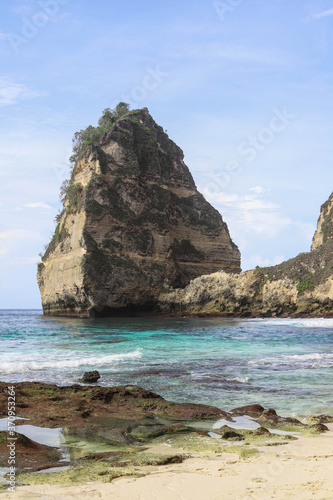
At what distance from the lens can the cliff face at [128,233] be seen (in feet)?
186

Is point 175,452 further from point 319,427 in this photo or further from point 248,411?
point 248,411

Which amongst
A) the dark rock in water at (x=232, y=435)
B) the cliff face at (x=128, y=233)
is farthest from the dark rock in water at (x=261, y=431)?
the cliff face at (x=128, y=233)

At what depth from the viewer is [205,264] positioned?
225 feet

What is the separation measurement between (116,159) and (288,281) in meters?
28.2

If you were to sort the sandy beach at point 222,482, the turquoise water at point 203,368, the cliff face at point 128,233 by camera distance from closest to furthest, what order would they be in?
the sandy beach at point 222,482 < the turquoise water at point 203,368 < the cliff face at point 128,233

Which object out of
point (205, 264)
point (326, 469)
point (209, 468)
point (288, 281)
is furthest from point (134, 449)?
point (205, 264)

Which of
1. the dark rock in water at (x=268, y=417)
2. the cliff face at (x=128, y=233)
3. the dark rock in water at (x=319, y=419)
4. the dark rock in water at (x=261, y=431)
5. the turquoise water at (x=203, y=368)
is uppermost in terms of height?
the cliff face at (x=128, y=233)

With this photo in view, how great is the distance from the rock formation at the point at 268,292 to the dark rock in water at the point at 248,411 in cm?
3992

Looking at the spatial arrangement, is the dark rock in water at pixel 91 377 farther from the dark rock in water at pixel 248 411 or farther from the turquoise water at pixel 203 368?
A: the dark rock in water at pixel 248 411

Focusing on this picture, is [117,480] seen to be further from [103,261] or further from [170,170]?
[170,170]

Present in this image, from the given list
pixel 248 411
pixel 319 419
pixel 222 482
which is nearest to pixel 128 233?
pixel 248 411

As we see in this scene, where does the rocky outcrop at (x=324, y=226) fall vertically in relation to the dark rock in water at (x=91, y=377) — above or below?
above

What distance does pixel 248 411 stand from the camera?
798cm

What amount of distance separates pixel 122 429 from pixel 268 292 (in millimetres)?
46385
